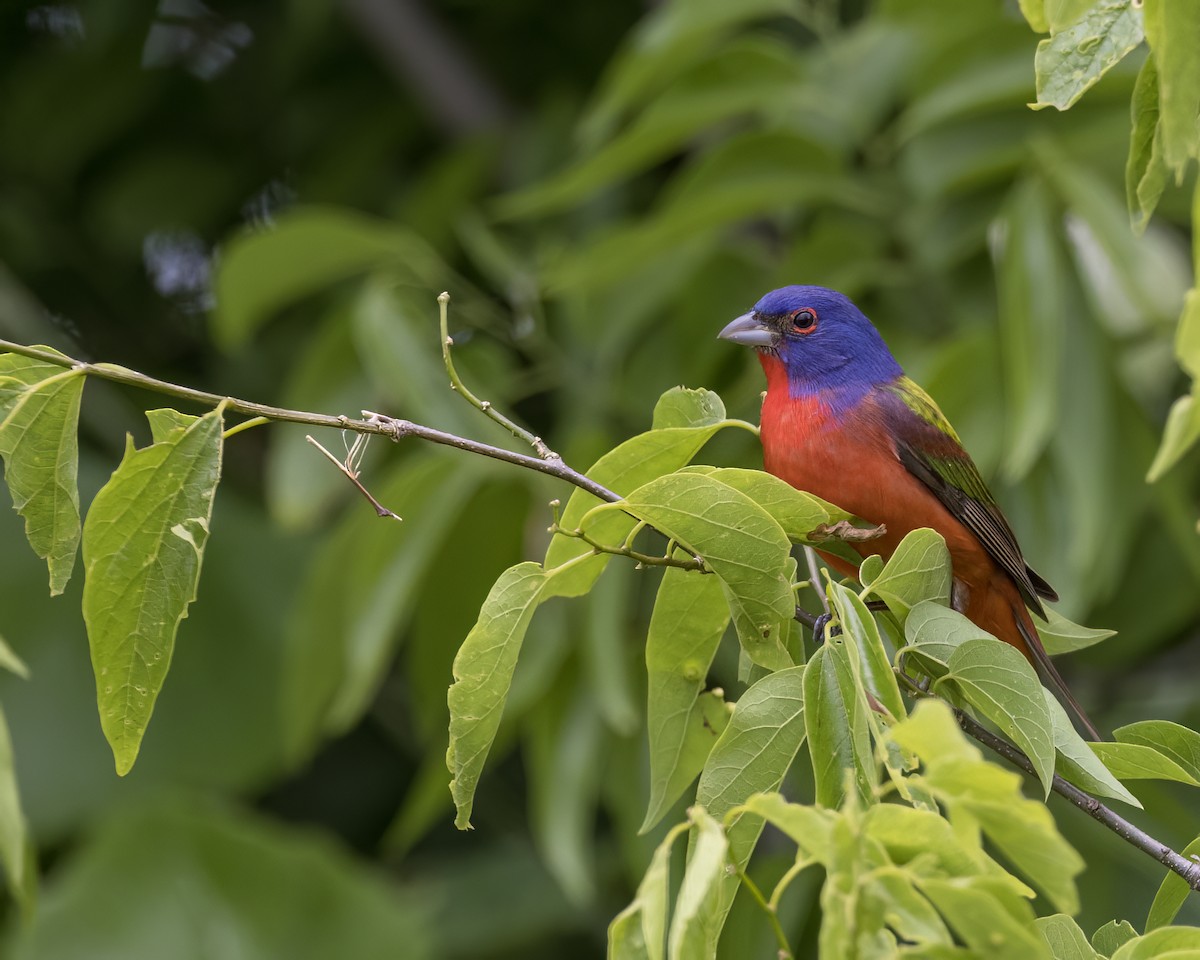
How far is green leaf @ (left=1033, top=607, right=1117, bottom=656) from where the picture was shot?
232 centimetres

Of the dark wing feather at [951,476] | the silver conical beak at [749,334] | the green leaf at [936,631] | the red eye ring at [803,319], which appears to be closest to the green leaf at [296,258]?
the silver conical beak at [749,334]

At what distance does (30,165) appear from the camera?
6.31 m

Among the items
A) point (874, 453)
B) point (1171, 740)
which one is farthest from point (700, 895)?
point (874, 453)

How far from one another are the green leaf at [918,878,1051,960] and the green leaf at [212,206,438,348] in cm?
357

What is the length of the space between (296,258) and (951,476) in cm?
231

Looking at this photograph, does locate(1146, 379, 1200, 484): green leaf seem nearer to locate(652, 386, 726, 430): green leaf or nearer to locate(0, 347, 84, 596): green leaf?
locate(652, 386, 726, 430): green leaf

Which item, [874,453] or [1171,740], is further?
[874,453]

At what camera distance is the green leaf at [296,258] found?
4590mm

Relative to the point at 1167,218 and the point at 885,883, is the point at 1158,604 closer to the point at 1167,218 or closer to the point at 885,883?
the point at 1167,218

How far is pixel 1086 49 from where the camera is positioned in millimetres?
1645

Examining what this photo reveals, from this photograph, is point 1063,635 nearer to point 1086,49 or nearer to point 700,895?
point 1086,49

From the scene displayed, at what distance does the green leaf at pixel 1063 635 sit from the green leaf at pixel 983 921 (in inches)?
39.4

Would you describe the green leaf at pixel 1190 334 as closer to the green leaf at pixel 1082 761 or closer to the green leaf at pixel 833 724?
the green leaf at pixel 833 724

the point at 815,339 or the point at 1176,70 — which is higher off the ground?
the point at 1176,70
